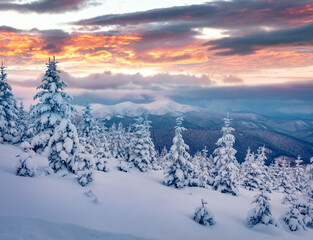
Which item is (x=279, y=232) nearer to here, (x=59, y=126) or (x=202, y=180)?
(x=202, y=180)

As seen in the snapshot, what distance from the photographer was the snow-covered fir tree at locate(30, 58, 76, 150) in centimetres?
1706

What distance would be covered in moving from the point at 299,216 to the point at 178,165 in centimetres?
1455

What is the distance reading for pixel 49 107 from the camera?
57.1ft

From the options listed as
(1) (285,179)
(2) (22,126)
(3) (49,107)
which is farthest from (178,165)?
(1) (285,179)

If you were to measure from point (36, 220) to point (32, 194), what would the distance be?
2.96 meters

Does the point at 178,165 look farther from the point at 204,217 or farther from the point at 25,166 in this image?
the point at 25,166

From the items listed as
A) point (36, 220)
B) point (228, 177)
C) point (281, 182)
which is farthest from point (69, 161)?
point (281, 182)

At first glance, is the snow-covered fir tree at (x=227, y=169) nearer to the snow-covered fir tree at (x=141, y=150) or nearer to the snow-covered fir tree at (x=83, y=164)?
the snow-covered fir tree at (x=141, y=150)

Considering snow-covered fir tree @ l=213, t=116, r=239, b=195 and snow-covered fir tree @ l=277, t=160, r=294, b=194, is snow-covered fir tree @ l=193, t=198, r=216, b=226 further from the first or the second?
snow-covered fir tree @ l=277, t=160, r=294, b=194

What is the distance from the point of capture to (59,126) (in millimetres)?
16578

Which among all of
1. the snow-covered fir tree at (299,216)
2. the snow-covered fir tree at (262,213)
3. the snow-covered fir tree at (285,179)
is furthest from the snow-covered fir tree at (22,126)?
the snow-covered fir tree at (285,179)

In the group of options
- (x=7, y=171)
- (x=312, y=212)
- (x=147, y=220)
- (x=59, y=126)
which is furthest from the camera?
(x=312, y=212)

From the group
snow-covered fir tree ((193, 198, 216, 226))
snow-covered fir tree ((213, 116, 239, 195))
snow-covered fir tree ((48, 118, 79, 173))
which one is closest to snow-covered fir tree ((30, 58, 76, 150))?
snow-covered fir tree ((48, 118, 79, 173))

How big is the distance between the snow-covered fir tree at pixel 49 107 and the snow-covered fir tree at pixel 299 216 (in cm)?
2384
